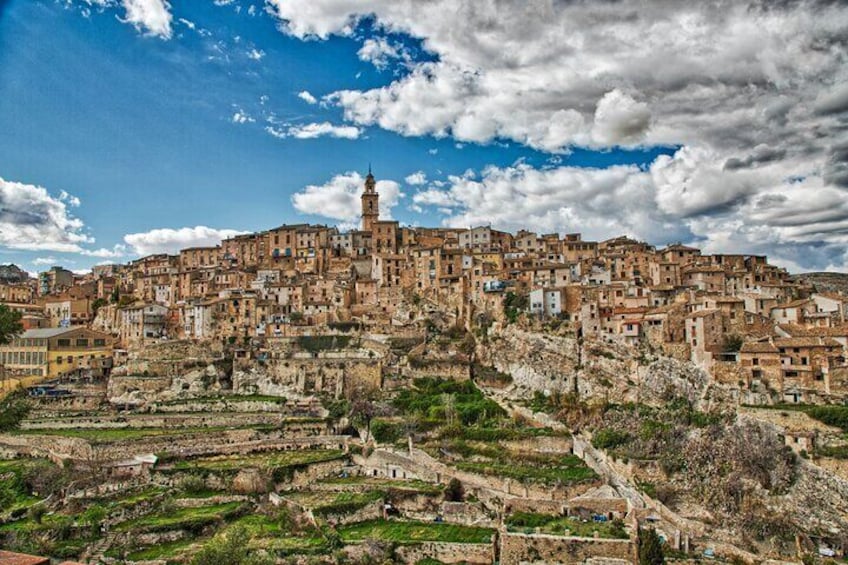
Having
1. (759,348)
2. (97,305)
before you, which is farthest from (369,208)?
(759,348)

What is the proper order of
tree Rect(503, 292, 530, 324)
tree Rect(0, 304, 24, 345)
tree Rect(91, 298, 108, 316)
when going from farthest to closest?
tree Rect(91, 298, 108, 316) → tree Rect(503, 292, 530, 324) → tree Rect(0, 304, 24, 345)

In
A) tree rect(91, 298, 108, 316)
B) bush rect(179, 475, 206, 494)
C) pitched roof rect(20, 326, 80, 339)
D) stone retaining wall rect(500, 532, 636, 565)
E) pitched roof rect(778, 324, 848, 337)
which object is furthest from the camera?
tree rect(91, 298, 108, 316)

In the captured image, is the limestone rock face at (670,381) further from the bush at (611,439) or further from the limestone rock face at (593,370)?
the bush at (611,439)

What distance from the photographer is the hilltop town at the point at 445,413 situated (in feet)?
84.8

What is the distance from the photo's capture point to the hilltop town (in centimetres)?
2586

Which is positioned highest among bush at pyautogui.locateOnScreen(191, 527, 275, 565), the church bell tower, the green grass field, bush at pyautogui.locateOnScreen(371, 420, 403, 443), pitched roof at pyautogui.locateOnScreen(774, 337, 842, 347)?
the church bell tower

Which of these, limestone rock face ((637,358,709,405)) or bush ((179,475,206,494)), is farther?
limestone rock face ((637,358,709,405))

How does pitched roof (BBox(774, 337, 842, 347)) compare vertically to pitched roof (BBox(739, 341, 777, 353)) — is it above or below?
above

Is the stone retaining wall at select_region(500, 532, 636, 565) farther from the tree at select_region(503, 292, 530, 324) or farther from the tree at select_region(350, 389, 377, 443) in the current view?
the tree at select_region(503, 292, 530, 324)

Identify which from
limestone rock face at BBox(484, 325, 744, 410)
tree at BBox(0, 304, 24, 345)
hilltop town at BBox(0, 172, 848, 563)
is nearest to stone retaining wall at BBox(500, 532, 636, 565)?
hilltop town at BBox(0, 172, 848, 563)

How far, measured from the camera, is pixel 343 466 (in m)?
34.6

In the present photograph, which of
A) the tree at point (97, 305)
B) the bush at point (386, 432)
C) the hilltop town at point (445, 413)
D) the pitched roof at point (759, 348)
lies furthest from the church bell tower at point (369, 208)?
the pitched roof at point (759, 348)

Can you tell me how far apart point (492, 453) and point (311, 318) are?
24.1m

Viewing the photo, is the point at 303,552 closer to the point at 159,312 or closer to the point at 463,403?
the point at 463,403
